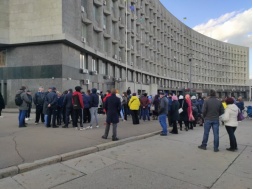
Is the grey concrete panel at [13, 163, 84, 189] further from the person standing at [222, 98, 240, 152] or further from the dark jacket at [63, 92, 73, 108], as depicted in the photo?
the dark jacket at [63, 92, 73, 108]

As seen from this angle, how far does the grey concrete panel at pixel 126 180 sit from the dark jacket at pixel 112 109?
2974 mm

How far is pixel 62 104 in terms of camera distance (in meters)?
11.4

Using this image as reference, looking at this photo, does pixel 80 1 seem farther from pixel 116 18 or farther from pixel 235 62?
pixel 235 62

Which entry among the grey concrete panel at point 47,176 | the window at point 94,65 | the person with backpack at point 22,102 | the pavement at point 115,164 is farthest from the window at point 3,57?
the grey concrete panel at point 47,176

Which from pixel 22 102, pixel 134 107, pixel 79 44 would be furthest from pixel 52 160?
pixel 79 44

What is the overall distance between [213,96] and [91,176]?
4.73 metres

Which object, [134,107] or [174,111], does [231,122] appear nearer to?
[174,111]

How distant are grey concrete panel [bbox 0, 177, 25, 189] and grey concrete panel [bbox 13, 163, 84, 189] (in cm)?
8

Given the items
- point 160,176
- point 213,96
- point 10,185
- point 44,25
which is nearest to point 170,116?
point 213,96

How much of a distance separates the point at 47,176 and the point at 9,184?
2.36 feet

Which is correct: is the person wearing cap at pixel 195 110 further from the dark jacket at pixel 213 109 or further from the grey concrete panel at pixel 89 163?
the grey concrete panel at pixel 89 163

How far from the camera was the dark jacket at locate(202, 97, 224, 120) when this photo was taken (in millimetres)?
7395

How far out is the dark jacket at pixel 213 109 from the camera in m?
7.39

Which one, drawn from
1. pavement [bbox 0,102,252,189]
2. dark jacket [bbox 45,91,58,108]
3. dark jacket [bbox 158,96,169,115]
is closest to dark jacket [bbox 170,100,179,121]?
dark jacket [bbox 158,96,169,115]
